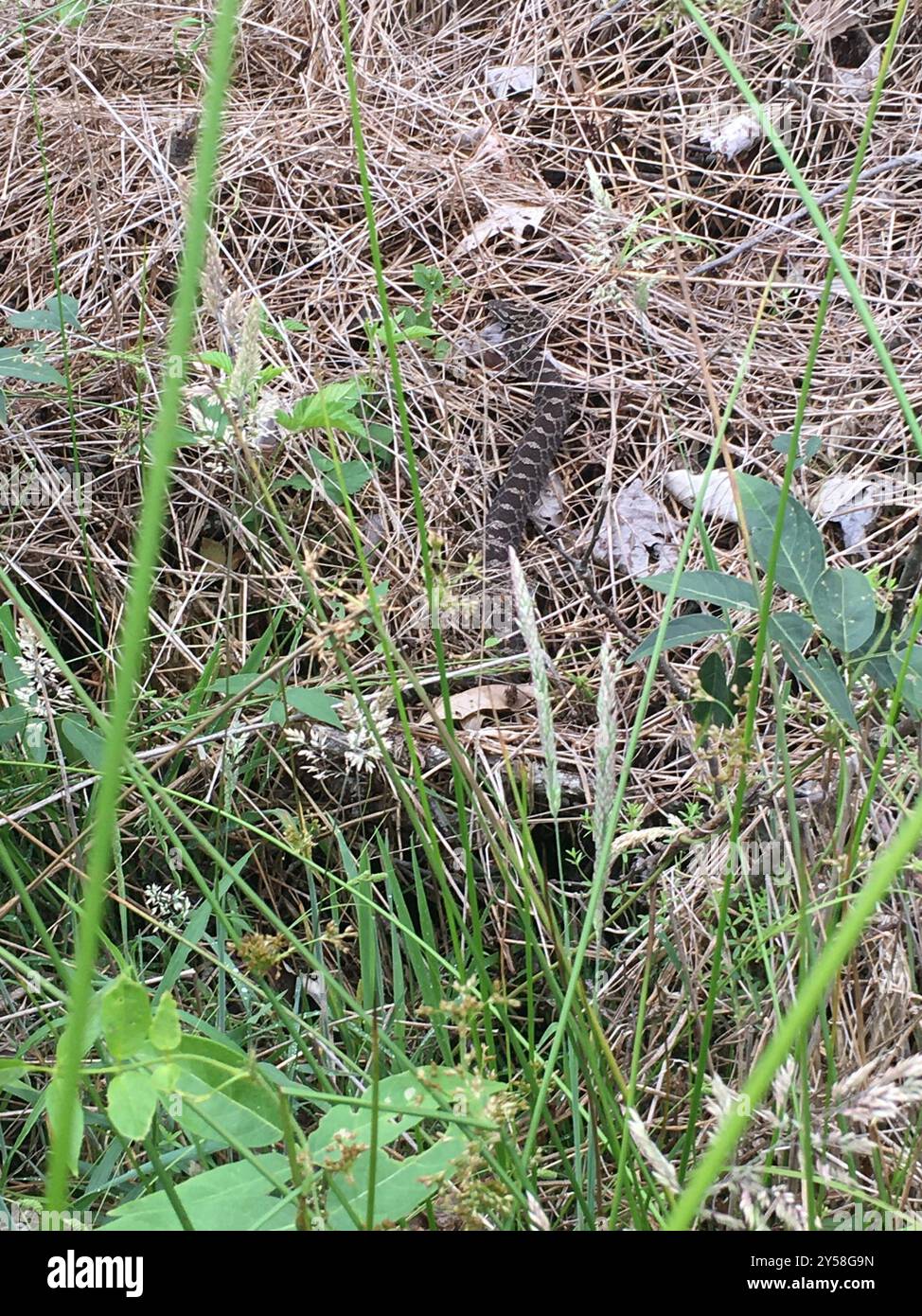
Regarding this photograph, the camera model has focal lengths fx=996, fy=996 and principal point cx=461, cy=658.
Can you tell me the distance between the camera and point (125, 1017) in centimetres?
78

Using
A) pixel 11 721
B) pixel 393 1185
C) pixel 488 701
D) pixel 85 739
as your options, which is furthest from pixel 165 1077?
pixel 488 701

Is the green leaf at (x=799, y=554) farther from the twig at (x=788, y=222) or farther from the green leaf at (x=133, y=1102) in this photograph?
the twig at (x=788, y=222)

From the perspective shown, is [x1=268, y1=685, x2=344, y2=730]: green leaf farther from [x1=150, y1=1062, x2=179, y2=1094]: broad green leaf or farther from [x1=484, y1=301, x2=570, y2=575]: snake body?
[x1=150, y1=1062, x2=179, y2=1094]: broad green leaf

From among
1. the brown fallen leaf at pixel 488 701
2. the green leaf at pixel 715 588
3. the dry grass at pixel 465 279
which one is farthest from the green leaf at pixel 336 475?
the green leaf at pixel 715 588

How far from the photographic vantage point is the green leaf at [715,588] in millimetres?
1414

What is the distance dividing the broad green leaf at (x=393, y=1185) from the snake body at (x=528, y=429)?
1.81m

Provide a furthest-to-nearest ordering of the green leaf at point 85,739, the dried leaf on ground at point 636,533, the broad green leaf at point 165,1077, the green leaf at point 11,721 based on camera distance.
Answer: the dried leaf on ground at point 636,533
the green leaf at point 11,721
the green leaf at point 85,739
the broad green leaf at point 165,1077

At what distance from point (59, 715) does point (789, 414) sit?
7.13 feet

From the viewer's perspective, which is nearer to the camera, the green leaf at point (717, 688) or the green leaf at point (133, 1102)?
the green leaf at point (133, 1102)

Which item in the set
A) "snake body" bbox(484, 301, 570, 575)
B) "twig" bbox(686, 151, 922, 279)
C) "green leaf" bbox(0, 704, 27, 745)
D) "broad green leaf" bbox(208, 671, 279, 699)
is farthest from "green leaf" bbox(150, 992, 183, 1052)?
"twig" bbox(686, 151, 922, 279)

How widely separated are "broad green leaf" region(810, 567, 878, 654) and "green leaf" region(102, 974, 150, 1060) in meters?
0.97

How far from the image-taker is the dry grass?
2.52 meters
